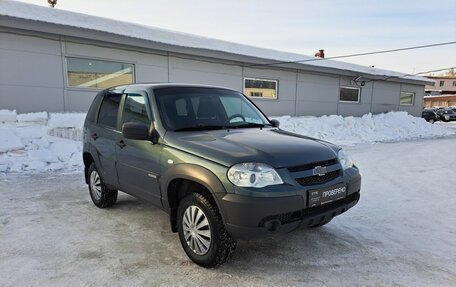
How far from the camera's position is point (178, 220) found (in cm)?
342

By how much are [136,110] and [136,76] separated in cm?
722

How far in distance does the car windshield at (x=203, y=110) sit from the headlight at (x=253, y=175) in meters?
1.03

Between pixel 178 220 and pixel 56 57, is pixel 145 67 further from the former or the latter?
pixel 178 220

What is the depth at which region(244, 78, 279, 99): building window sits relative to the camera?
46.0ft

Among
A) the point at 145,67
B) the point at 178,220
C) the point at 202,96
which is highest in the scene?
the point at 145,67

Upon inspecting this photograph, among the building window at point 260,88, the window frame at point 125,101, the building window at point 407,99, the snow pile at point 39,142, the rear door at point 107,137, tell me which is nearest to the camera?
the window frame at point 125,101

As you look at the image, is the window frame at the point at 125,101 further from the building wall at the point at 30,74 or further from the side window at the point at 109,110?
the building wall at the point at 30,74

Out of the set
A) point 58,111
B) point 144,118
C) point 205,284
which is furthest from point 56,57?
point 205,284

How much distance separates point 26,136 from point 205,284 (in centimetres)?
738

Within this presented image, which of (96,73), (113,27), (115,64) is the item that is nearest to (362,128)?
(115,64)

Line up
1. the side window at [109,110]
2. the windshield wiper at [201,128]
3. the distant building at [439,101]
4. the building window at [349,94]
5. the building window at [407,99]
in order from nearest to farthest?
1. the windshield wiper at [201,128]
2. the side window at [109,110]
3. the building window at [349,94]
4. the building window at [407,99]
5. the distant building at [439,101]

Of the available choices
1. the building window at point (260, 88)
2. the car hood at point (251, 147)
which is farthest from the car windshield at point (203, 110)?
the building window at point (260, 88)

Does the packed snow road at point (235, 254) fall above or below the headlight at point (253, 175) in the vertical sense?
below

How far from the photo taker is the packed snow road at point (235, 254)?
3025 millimetres
